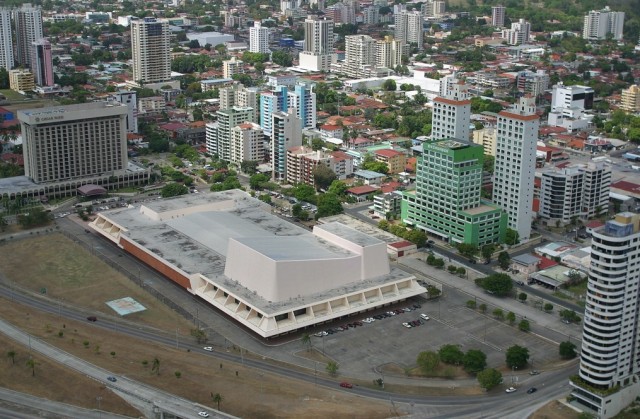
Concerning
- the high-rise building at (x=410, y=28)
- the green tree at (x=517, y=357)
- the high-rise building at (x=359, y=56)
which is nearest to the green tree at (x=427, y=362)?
the green tree at (x=517, y=357)

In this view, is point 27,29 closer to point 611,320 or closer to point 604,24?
point 604,24

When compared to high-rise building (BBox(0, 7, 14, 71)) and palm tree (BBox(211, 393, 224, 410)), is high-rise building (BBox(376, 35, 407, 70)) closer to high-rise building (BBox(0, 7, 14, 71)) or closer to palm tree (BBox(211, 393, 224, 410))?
high-rise building (BBox(0, 7, 14, 71))

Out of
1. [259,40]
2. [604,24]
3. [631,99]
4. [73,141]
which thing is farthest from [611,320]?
[604,24]

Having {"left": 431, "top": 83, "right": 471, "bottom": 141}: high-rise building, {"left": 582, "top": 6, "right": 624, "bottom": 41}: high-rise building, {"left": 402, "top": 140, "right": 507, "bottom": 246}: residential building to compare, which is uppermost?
{"left": 582, "top": 6, "right": 624, "bottom": 41}: high-rise building

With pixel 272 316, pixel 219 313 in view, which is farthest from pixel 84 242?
pixel 272 316

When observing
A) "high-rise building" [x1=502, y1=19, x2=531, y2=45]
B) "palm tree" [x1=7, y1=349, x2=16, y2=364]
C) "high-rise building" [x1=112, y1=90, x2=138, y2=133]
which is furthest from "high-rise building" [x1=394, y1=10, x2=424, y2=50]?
"palm tree" [x1=7, y1=349, x2=16, y2=364]
